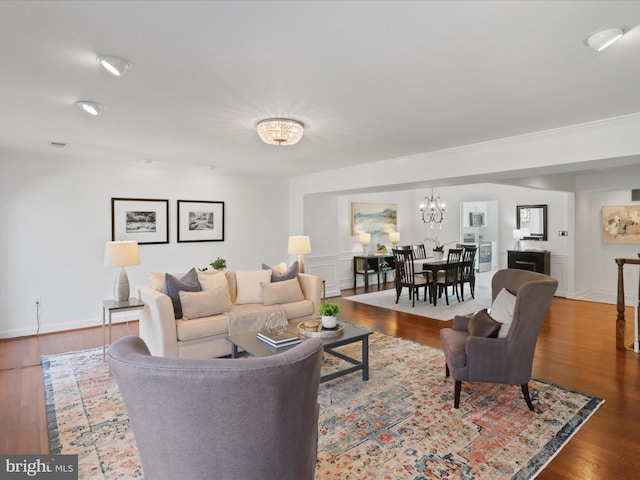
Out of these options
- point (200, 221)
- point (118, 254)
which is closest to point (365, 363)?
point (118, 254)

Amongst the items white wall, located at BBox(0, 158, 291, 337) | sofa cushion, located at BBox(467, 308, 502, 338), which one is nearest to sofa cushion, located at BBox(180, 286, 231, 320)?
white wall, located at BBox(0, 158, 291, 337)

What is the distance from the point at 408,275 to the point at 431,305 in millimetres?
657

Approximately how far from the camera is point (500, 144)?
4.02m

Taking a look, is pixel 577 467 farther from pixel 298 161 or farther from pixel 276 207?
pixel 276 207

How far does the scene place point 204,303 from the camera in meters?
3.82

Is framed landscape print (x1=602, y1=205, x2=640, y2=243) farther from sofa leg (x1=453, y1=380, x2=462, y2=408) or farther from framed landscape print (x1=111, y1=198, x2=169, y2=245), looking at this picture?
framed landscape print (x1=111, y1=198, x2=169, y2=245)

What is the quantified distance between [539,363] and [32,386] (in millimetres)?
4916

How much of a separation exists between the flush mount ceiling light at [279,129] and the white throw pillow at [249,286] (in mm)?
1890

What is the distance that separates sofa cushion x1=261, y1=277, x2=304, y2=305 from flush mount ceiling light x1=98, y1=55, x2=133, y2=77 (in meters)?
2.73

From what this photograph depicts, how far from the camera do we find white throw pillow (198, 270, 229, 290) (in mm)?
4105

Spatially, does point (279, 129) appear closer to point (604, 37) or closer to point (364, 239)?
point (604, 37)

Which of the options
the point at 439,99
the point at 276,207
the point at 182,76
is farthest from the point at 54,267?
the point at 439,99

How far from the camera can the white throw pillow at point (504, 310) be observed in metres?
2.87

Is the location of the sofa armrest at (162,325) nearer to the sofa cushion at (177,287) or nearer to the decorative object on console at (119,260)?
the sofa cushion at (177,287)
